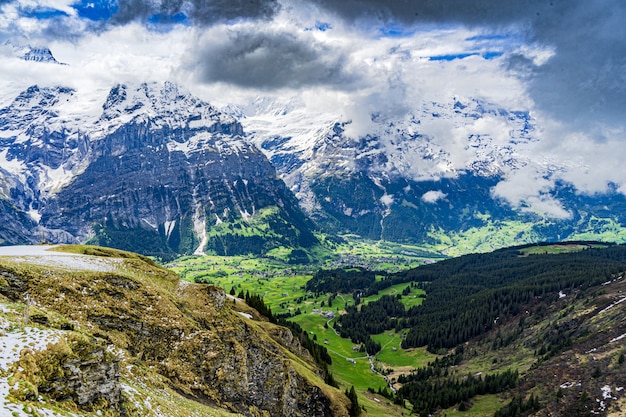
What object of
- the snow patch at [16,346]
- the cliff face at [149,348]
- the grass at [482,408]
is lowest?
the grass at [482,408]

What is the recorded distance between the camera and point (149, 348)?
201 feet

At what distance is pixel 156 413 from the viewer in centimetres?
4216

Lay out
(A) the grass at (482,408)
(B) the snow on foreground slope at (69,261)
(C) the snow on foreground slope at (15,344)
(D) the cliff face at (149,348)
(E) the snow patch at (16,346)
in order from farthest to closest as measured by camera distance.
A: (A) the grass at (482,408) < (B) the snow on foreground slope at (69,261) < (D) the cliff face at (149,348) < (C) the snow on foreground slope at (15,344) < (E) the snow patch at (16,346)

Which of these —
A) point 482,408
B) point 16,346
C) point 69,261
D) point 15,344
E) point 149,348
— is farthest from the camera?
point 482,408

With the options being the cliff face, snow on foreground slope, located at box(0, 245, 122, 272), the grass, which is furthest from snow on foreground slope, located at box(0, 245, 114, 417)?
the grass

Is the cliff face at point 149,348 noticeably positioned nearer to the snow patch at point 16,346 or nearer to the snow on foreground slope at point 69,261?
the snow patch at point 16,346

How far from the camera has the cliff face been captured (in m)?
36.4

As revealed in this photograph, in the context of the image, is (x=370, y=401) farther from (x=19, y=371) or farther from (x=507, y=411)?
(x=19, y=371)

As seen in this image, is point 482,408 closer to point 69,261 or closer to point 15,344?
point 69,261

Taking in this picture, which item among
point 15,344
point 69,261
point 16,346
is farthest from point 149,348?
point 16,346

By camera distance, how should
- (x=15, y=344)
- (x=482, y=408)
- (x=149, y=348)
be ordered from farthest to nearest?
1. (x=482, y=408)
2. (x=149, y=348)
3. (x=15, y=344)

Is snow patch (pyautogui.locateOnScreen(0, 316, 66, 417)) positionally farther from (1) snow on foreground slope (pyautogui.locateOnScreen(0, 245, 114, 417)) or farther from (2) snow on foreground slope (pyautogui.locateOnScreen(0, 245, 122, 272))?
(2) snow on foreground slope (pyautogui.locateOnScreen(0, 245, 122, 272))

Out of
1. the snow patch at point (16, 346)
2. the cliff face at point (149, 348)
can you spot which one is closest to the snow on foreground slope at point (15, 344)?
the snow patch at point (16, 346)

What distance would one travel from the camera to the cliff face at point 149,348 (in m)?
36.4
